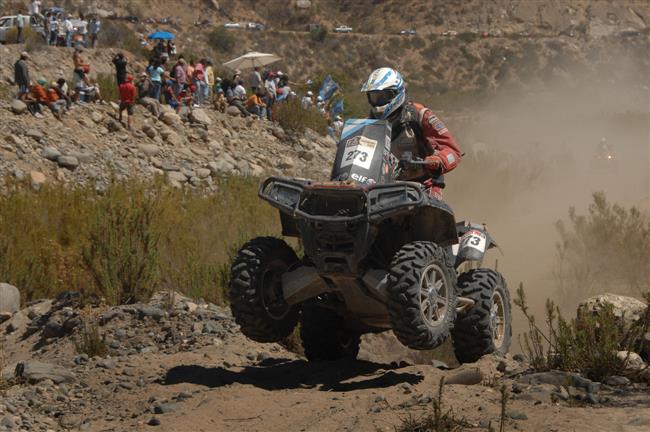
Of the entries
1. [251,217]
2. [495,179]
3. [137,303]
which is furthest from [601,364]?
[495,179]

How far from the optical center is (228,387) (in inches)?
302

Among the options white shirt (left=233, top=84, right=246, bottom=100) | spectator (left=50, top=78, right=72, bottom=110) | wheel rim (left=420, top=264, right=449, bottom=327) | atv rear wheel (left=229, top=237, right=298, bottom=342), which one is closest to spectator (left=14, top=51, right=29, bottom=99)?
spectator (left=50, top=78, right=72, bottom=110)

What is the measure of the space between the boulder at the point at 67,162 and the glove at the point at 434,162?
1506 centimetres

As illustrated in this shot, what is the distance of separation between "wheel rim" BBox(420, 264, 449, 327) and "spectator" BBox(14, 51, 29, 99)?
1731 centimetres

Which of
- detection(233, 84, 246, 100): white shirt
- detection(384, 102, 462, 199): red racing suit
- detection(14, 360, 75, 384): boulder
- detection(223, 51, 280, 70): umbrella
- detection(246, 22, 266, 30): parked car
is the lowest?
detection(14, 360, 75, 384): boulder

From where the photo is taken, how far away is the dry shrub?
15.9 meters

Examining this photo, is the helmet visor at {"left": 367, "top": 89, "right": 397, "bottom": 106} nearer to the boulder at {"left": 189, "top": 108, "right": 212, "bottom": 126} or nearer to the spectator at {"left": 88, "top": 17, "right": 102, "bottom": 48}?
the boulder at {"left": 189, "top": 108, "right": 212, "bottom": 126}

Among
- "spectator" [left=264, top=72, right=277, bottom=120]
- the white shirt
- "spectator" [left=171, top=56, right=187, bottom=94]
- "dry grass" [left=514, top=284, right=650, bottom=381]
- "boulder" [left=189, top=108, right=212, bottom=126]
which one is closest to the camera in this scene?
"dry grass" [left=514, top=284, right=650, bottom=381]

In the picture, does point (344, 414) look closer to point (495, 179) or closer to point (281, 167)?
point (281, 167)

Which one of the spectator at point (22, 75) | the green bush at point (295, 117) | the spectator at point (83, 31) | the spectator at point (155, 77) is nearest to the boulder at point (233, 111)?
the green bush at point (295, 117)

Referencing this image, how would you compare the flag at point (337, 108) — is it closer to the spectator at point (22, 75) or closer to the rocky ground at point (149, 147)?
the rocky ground at point (149, 147)

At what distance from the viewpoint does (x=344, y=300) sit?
26.6 feet

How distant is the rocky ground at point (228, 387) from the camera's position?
21.6ft

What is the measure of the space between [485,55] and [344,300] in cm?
7393
